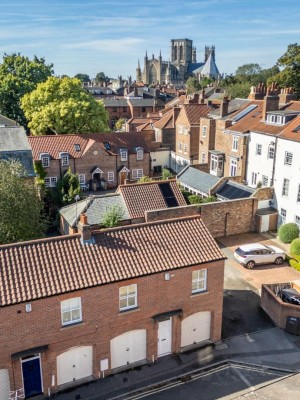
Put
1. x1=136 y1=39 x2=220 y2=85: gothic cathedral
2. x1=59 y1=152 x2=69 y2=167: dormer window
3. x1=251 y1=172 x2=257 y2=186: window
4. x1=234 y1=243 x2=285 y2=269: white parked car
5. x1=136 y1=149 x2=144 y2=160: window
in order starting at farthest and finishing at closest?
x1=136 y1=39 x2=220 y2=85: gothic cathedral → x1=136 y1=149 x2=144 y2=160: window → x1=59 y1=152 x2=69 y2=167: dormer window → x1=251 y1=172 x2=257 y2=186: window → x1=234 y1=243 x2=285 y2=269: white parked car

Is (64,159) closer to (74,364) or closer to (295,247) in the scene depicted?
(295,247)

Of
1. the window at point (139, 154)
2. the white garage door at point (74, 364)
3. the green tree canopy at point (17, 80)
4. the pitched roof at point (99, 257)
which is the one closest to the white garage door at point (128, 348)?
the white garage door at point (74, 364)

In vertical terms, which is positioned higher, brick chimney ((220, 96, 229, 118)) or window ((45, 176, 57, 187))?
brick chimney ((220, 96, 229, 118))

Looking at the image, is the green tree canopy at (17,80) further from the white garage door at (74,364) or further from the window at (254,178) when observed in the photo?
the white garage door at (74,364)

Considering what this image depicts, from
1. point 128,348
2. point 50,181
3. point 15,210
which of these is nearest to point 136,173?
point 50,181

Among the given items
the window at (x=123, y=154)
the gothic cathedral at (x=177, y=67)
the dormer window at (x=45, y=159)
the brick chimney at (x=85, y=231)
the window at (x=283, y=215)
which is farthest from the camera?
the gothic cathedral at (x=177, y=67)

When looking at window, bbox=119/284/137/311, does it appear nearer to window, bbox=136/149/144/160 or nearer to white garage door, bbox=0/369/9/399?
white garage door, bbox=0/369/9/399

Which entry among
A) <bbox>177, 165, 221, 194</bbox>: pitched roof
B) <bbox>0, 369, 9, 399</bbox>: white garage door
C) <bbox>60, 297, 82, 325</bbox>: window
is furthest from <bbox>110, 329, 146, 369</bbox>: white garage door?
<bbox>177, 165, 221, 194</bbox>: pitched roof
